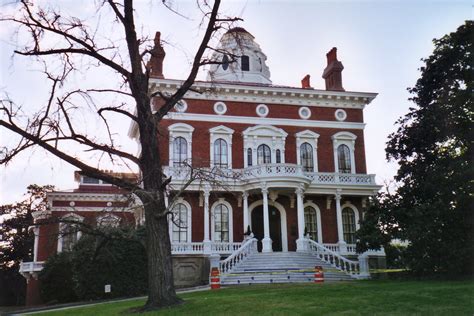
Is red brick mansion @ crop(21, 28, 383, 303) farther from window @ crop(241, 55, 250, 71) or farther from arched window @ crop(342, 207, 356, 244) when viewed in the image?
window @ crop(241, 55, 250, 71)

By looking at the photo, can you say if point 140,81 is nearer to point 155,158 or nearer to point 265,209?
point 155,158

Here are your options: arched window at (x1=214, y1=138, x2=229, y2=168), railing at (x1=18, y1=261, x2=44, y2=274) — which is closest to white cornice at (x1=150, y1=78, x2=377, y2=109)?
arched window at (x1=214, y1=138, x2=229, y2=168)

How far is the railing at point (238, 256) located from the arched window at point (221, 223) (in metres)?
3.25

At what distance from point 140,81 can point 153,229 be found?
385 cm

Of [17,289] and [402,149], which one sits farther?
[17,289]

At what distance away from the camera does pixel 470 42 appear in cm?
1891

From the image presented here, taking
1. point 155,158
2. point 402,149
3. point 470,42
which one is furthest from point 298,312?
point 470,42

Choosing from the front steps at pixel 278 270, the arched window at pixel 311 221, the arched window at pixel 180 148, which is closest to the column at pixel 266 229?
the front steps at pixel 278 270

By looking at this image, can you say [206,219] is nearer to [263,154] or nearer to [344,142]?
[263,154]

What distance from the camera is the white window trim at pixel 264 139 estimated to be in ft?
93.3

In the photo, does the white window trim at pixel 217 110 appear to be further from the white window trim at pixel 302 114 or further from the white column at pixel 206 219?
the white column at pixel 206 219

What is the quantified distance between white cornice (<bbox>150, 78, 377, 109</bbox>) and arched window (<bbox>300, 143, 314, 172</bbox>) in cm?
260

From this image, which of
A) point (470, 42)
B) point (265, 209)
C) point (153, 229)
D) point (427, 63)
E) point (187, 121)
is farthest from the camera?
point (187, 121)

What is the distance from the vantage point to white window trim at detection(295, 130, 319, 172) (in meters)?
29.1
